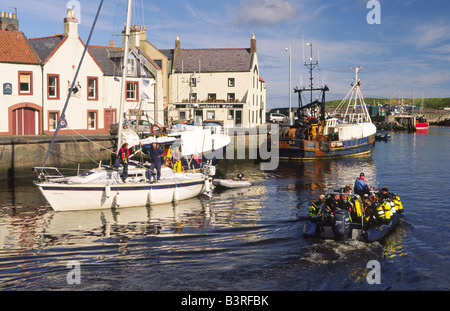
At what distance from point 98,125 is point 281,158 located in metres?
18.4

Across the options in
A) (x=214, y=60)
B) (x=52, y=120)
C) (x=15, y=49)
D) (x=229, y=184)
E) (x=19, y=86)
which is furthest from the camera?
(x=214, y=60)

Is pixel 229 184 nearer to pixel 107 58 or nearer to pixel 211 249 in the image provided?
pixel 211 249

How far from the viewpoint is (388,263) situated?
47.1ft

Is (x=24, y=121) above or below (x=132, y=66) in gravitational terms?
below

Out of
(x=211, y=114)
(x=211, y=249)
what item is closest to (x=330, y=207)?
(x=211, y=249)

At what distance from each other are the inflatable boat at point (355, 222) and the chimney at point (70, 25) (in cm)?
3189

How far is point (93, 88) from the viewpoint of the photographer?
42.3 meters

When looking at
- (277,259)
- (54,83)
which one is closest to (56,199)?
(277,259)

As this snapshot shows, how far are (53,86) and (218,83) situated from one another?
87.2 feet

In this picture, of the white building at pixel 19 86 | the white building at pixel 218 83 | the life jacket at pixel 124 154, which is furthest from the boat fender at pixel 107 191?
the white building at pixel 218 83

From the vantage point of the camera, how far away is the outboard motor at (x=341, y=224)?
15.5m

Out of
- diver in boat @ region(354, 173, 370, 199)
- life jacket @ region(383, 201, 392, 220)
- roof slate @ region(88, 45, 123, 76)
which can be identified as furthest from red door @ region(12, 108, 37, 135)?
life jacket @ region(383, 201, 392, 220)

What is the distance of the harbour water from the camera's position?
12703 millimetres

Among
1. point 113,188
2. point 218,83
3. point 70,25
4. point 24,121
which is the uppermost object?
point 70,25
